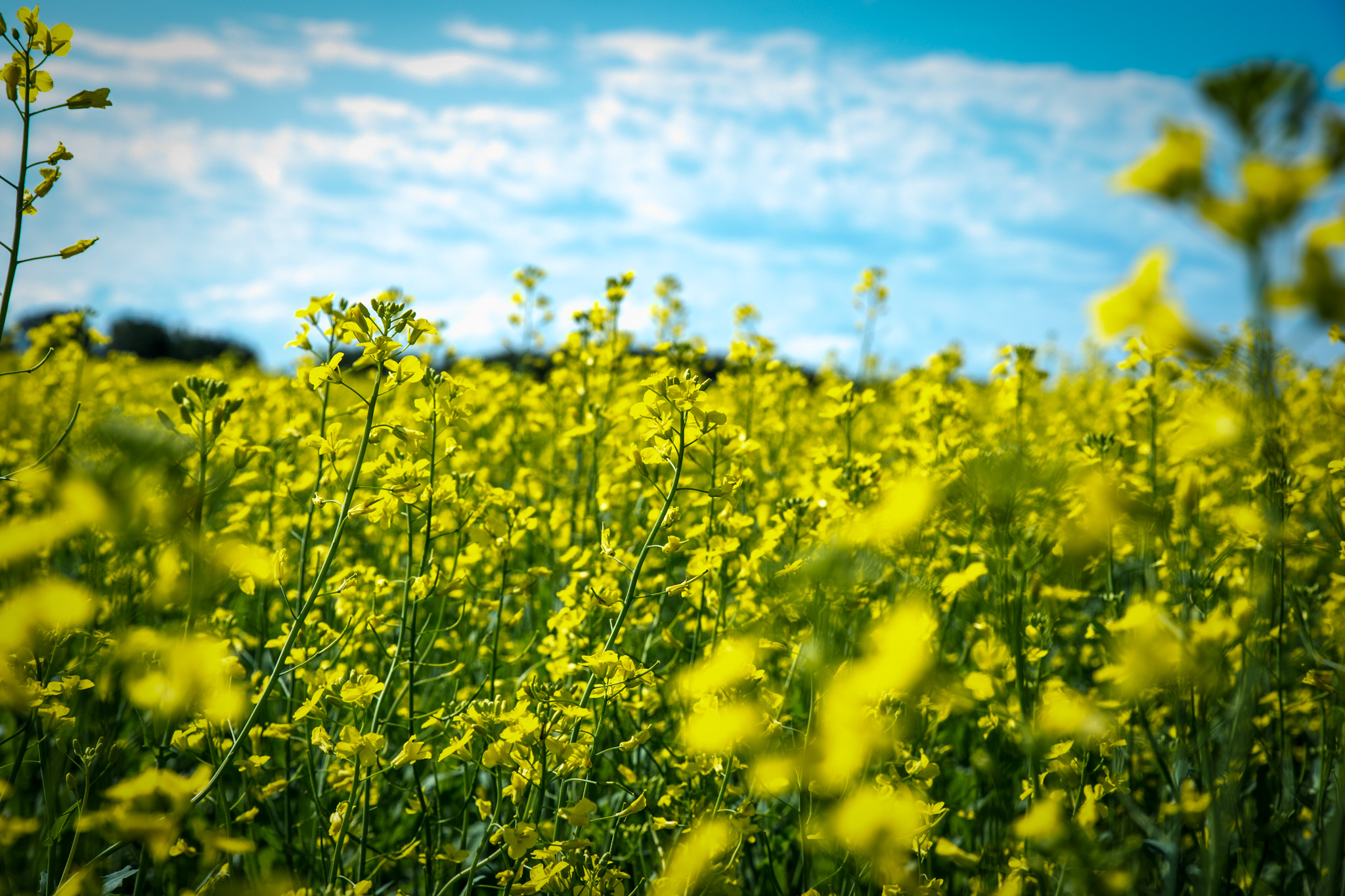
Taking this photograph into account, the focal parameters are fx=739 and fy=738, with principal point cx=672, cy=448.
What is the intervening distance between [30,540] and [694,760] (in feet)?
4.63

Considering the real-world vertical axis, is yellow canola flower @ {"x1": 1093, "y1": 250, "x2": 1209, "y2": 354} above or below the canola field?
above

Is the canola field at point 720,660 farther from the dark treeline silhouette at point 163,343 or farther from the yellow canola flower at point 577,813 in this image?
the dark treeline silhouette at point 163,343

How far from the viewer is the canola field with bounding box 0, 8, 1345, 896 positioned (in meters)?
1.13

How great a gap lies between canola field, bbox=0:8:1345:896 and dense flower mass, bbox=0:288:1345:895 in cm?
2

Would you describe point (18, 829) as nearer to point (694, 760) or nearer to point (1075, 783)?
point (694, 760)

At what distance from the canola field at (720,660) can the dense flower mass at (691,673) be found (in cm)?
2

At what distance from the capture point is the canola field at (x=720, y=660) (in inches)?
44.6

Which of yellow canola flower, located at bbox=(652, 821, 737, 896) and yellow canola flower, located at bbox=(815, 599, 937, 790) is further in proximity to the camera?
yellow canola flower, located at bbox=(652, 821, 737, 896)

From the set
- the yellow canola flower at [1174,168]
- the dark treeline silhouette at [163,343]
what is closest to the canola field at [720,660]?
the yellow canola flower at [1174,168]

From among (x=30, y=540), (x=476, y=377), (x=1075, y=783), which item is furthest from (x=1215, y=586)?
(x=476, y=377)

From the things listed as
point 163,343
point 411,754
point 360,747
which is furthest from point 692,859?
point 163,343

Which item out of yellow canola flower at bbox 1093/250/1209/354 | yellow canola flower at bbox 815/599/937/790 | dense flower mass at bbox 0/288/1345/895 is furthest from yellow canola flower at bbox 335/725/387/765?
yellow canola flower at bbox 1093/250/1209/354

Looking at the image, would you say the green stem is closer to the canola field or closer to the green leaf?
the canola field

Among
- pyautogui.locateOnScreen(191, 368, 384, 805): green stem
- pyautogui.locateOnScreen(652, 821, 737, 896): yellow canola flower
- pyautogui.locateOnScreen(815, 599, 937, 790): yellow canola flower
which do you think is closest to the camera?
pyautogui.locateOnScreen(815, 599, 937, 790): yellow canola flower
